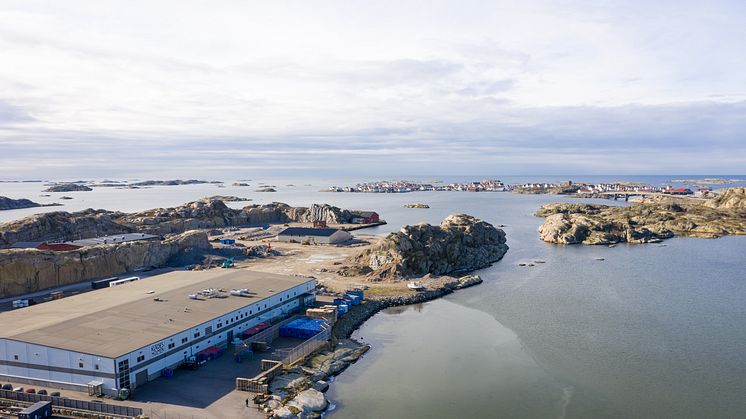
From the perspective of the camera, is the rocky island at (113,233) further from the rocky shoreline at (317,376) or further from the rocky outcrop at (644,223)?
the rocky outcrop at (644,223)

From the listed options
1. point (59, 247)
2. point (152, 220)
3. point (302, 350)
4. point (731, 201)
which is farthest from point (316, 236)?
point (731, 201)

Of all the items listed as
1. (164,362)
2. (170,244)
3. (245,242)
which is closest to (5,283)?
(170,244)

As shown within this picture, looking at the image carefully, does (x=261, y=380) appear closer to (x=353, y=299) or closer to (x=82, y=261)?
(x=353, y=299)

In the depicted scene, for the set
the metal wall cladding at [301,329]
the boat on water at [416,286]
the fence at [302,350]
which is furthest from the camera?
the boat on water at [416,286]

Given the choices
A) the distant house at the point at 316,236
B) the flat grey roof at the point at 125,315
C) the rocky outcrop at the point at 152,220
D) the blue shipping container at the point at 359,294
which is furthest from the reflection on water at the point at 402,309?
the rocky outcrop at the point at 152,220

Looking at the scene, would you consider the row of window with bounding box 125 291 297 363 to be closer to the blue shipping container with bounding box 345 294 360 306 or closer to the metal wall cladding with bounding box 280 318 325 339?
the metal wall cladding with bounding box 280 318 325 339

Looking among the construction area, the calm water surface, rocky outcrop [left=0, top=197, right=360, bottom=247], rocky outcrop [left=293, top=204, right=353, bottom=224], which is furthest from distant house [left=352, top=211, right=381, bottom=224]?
the construction area

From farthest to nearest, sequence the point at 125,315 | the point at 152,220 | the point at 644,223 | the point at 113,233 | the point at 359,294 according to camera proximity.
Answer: the point at 644,223 → the point at 152,220 → the point at 113,233 → the point at 359,294 → the point at 125,315
